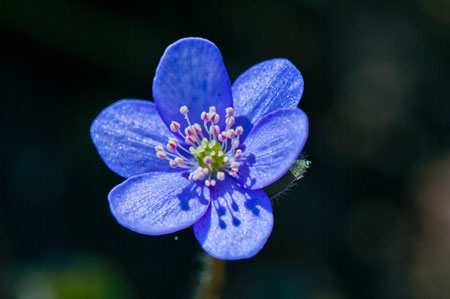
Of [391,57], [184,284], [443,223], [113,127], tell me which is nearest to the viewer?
[113,127]

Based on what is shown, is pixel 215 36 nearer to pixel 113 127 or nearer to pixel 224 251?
pixel 113 127

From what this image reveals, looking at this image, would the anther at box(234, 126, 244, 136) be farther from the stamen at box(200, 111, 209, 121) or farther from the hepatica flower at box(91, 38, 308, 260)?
the stamen at box(200, 111, 209, 121)

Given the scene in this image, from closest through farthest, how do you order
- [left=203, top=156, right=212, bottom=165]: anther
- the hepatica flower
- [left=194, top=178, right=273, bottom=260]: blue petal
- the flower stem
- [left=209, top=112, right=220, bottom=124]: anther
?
[left=194, top=178, right=273, bottom=260]: blue petal, the hepatica flower, [left=203, top=156, right=212, bottom=165]: anther, [left=209, top=112, right=220, bottom=124]: anther, the flower stem

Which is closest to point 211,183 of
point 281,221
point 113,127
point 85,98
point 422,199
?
point 113,127

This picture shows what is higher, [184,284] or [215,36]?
[215,36]

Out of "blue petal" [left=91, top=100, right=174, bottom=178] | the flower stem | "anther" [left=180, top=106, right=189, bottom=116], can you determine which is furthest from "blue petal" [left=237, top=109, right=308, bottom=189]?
the flower stem

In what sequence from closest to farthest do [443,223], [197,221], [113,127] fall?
[197,221]
[113,127]
[443,223]
